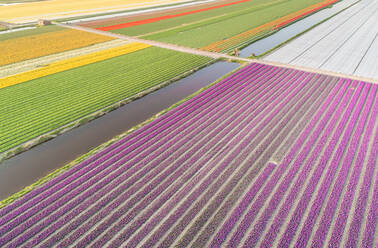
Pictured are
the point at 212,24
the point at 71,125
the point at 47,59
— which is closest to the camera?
the point at 71,125

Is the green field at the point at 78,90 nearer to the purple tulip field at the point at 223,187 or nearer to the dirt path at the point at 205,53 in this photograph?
the dirt path at the point at 205,53

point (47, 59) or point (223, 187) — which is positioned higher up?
point (47, 59)

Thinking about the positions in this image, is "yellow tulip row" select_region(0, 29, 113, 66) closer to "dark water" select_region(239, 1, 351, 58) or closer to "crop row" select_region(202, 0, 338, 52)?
"crop row" select_region(202, 0, 338, 52)

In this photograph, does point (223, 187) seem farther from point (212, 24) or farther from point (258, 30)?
point (212, 24)

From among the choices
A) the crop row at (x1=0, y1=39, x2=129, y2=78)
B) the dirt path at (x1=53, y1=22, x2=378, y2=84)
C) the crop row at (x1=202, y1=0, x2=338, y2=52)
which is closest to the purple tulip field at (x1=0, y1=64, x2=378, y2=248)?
the dirt path at (x1=53, y1=22, x2=378, y2=84)

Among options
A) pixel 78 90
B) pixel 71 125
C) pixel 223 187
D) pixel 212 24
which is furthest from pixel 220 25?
pixel 223 187
